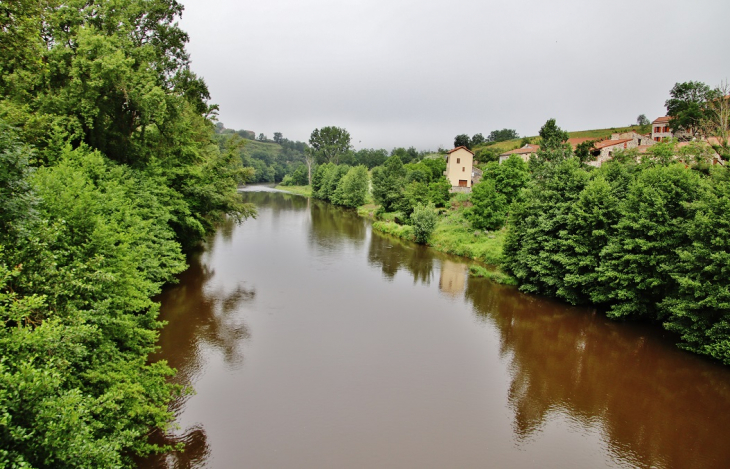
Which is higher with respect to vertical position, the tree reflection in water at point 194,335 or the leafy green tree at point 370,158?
the leafy green tree at point 370,158

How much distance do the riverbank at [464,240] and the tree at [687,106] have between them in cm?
3263

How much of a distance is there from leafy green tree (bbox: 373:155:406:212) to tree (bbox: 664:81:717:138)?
3608 cm

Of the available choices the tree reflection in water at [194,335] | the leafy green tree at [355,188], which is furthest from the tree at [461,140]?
the tree reflection in water at [194,335]

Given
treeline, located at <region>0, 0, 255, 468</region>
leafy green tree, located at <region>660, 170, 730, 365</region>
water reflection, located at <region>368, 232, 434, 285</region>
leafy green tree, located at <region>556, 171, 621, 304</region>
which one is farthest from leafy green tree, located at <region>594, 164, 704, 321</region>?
treeline, located at <region>0, 0, 255, 468</region>

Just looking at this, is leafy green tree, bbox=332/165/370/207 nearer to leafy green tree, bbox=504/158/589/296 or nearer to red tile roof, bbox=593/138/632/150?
red tile roof, bbox=593/138/632/150

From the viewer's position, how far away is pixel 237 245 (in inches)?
1430

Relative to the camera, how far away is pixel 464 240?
123 ft

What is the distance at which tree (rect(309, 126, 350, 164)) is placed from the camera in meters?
125

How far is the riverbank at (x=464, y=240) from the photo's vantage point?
29.8 meters

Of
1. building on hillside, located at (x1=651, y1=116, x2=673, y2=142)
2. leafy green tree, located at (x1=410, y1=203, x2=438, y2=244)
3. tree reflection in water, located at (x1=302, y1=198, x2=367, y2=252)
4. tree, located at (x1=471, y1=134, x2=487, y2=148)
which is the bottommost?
tree reflection in water, located at (x1=302, y1=198, x2=367, y2=252)

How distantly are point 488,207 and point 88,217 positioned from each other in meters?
32.1

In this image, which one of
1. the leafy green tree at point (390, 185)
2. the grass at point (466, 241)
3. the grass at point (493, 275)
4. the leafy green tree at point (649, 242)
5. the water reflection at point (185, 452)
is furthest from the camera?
the leafy green tree at point (390, 185)

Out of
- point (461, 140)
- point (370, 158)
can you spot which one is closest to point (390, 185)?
point (461, 140)

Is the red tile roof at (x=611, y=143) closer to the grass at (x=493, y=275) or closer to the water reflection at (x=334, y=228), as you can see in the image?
the water reflection at (x=334, y=228)
